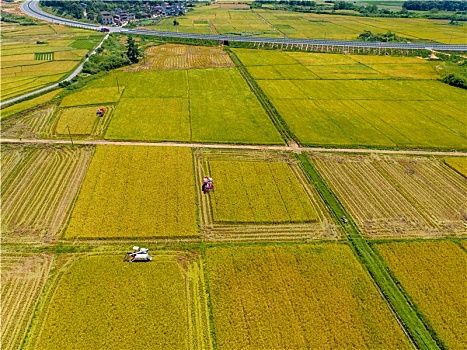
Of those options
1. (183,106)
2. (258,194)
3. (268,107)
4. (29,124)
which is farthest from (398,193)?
(29,124)

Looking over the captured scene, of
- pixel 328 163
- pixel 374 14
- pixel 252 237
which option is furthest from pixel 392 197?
pixel 374 14

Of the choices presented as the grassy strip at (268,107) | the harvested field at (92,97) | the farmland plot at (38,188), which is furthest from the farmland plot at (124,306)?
the harvested field at (92,97)

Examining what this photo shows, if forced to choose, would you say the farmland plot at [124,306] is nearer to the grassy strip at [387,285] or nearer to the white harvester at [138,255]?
the white harvester at [138,255]

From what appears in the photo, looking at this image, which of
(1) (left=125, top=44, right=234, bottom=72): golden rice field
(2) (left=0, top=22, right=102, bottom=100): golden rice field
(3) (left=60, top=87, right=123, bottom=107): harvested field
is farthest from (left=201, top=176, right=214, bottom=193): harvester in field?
(1) (left=125, top=44, right=234, bottom=72): golden rice field

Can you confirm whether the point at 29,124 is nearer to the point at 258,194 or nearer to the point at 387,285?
the point at 258,194

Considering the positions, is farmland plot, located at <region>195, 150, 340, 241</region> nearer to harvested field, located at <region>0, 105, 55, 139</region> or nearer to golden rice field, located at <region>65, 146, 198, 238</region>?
golden rice field, located at <region>65, 146, 198, 238</region>

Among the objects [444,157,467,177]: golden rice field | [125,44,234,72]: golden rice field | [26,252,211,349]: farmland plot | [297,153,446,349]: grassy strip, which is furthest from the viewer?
[125,44,234,72]: golden rice field

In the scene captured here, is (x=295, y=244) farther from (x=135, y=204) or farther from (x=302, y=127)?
(x=302, y=127)
